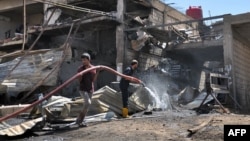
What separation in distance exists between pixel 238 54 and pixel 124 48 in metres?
5.53

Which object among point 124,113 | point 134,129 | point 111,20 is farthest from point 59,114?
point 111,20

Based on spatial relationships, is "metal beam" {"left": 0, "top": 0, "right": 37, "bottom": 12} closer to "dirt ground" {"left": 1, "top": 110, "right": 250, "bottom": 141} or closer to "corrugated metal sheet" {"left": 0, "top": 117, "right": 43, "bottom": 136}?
"dirt ground" {"left": 1, "top": 110, "right": 250, "bottom": 141}

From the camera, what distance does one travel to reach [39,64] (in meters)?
14.4

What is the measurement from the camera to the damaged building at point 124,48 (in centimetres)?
1445

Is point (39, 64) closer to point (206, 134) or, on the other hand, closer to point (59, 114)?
point (59, 114)

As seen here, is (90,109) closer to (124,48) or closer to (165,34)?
(124,48)

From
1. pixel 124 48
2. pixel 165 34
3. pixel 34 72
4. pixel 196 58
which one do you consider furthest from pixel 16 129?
pixel 196 58

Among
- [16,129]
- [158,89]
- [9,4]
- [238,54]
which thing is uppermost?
[9,4]

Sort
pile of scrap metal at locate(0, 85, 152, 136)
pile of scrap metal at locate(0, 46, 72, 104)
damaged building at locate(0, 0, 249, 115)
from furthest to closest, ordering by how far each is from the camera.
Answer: damaged building at locate(0, 0, 249, 115)
pile of scrap metal at locate(0, 46, 72, 104)
pile of scrap metal at locate(0, 85, 152, 136)

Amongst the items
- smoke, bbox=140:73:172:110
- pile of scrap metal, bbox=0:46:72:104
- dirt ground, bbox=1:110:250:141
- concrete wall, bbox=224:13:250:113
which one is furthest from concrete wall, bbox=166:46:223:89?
dirt ground, bbox=1:110:250:141

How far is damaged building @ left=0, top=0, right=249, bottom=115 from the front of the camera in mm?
14445

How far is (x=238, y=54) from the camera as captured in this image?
1669 cm

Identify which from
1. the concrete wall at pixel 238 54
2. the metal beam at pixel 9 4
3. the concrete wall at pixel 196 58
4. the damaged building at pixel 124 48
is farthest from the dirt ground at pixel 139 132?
the metal beam at pixel 9 4

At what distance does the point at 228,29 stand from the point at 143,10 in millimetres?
5627
